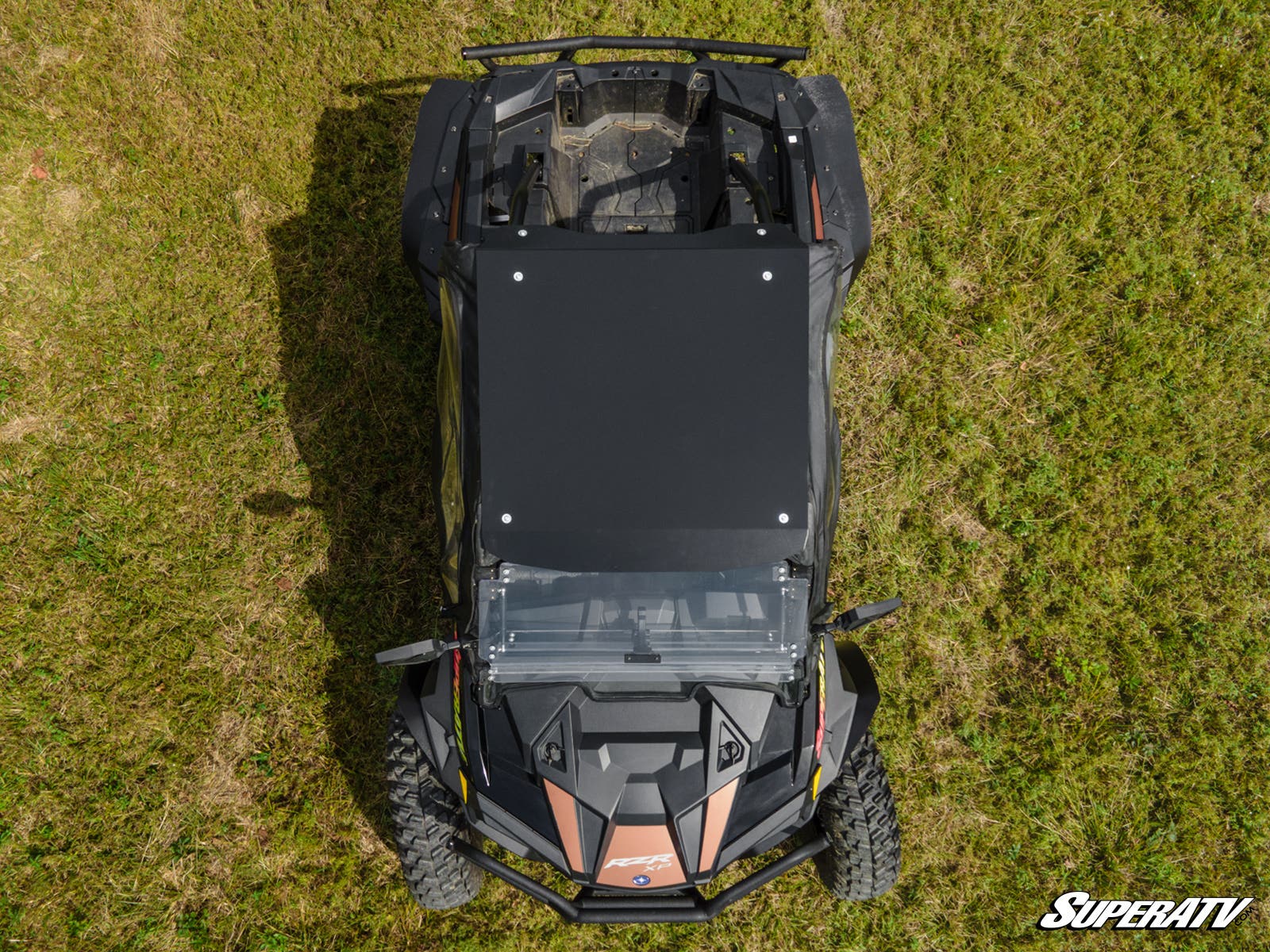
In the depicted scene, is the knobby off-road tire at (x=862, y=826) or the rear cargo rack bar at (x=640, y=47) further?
the rear cargo rack bar at (x=640, y=47)

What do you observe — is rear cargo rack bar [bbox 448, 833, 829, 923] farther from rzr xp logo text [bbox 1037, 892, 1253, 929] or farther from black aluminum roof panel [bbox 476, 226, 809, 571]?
rzr xp logo text [bbox 1037, 892, 1253, 929]

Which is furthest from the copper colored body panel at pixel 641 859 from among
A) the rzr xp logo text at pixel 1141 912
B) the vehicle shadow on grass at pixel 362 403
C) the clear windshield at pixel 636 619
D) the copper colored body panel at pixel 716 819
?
the rzr xp logo text at pixel 1141 912

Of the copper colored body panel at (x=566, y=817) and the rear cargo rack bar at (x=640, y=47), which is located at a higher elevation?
the rear cargo rack bar at (x=640, y=47)

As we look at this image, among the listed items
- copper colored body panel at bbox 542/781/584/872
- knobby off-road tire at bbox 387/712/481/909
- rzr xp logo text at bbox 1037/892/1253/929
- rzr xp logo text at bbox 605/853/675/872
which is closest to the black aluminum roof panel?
copper colored body panel at bbox 542/781/584/872

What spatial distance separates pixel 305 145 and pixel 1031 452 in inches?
177

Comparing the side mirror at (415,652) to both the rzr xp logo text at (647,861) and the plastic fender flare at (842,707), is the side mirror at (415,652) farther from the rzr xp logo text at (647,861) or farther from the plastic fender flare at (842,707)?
the plastic fender flare at (842,707)

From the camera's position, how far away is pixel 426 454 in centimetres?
469

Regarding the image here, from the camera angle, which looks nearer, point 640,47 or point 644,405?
point 644,405

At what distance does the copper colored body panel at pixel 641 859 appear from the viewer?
3217 mm

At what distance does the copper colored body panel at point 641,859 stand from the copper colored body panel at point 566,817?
4.7 inches

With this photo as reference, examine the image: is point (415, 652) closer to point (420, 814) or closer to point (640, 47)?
point (420, 814)

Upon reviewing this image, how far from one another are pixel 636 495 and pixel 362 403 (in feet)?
7.97

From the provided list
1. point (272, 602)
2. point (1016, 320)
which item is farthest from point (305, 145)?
point (1016, 320)

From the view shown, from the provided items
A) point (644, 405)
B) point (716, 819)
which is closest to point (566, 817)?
point (716, 819)
